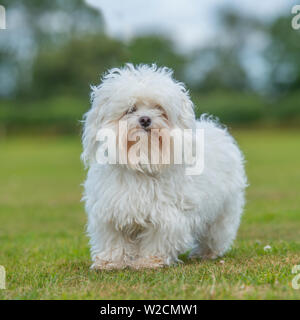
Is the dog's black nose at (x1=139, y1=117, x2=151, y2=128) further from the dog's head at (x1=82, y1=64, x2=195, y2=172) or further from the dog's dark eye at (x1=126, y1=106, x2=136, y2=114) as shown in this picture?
the dog's dark eye at (x1=126, y1=106, x2=136, y2=114)

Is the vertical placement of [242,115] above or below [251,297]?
above

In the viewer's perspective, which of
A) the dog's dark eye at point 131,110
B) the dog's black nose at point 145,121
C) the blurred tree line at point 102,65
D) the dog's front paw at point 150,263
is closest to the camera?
the dog's black nose at point 145,121

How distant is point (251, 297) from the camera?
417 cm

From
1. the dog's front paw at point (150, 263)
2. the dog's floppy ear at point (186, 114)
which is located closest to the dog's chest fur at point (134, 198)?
the dog's front paw at point (150, 263)

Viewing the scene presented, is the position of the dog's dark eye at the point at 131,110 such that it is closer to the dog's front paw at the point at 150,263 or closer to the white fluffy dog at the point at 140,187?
the white fluffy dog at the point at 140,187

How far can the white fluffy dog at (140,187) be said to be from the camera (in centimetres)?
545

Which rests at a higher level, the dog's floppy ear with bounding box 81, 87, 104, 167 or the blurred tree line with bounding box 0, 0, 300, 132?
the blurred tree line with bounding box 0, 0, 300, 132

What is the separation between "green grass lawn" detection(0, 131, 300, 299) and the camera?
4508mm

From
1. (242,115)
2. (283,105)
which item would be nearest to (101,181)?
(242,115)

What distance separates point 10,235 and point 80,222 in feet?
5.12

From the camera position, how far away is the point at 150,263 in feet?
18.3

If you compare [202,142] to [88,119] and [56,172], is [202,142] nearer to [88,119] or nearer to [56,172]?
[88,119]

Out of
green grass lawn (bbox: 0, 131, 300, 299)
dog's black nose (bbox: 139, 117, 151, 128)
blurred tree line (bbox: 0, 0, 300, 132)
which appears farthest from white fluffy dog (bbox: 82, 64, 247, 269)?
blurred tree line (bbox: 0, 0, 300, 132)

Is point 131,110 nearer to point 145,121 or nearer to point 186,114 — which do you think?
point 145,121
